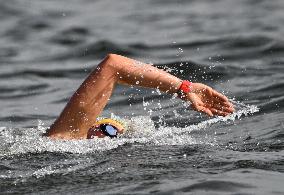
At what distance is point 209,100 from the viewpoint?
29.2 feet

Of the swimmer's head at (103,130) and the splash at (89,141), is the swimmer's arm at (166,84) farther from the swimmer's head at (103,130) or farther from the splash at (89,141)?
the splash at (89,141)

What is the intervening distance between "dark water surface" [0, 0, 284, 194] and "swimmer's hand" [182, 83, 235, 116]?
1.47 feet

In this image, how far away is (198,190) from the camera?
24.4 feet

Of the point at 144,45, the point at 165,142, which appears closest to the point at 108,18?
the point at 144,45

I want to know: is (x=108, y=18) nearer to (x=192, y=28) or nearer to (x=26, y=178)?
(x=192, y=28)

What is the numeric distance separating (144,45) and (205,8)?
19.7ft

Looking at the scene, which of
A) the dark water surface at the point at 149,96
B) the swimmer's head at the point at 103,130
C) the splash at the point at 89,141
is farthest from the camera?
the swimmer's head at the point at 103,130

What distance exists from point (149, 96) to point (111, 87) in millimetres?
5674

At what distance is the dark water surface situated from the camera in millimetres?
7980

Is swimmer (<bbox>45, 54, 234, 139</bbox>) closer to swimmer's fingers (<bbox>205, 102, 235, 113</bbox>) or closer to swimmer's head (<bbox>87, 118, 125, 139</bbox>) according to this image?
swimmer's fingers (<bbox>205, 102, 235, 113</bbox>)

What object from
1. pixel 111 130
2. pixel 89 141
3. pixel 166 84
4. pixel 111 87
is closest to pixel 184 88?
pixel 166 84

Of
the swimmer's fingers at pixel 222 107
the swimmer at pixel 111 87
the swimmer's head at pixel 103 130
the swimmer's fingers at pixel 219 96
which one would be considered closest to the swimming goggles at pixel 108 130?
the swimmer's head at pixel 103 130

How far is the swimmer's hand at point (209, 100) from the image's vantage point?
28.9 ft

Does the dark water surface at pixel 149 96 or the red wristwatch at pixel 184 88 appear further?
the red wristwatch at pixel 184 88
